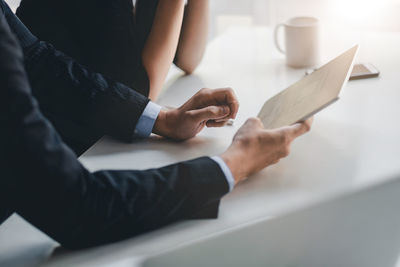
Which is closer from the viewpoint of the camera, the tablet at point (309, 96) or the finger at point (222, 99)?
the tablet at point (309, 96)

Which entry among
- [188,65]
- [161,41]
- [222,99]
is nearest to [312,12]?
[188,65]

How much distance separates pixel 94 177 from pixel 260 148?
28 cm

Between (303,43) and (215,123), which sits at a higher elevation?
(303,43)

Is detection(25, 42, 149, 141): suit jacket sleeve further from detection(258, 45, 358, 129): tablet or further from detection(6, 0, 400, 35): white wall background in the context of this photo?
detection(6, 0, 400, 35): white wall background

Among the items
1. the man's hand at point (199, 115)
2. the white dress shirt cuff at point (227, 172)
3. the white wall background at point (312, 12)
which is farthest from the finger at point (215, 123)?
the white wall background at point (312, 12)

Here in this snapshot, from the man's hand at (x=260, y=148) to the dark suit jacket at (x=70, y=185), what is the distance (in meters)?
0.06

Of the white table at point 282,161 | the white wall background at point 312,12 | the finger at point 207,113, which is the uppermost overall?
the white wall background at point 312,12

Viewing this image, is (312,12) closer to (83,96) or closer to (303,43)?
(303,43)

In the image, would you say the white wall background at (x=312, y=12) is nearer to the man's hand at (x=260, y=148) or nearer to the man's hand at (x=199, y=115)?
the man's hand at (x=199, y=115)

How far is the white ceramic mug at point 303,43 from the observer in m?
1.14

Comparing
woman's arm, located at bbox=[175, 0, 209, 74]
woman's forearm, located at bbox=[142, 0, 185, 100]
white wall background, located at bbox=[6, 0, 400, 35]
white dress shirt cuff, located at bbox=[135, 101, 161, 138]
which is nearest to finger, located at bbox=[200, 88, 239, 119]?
white dress shirt cuff, located at bbox=[135, 101, 161, 138]

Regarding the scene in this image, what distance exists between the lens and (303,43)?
1.15 meters

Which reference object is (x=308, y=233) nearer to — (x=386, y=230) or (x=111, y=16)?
(x=386, y=230)

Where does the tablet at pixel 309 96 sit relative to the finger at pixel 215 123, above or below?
above
